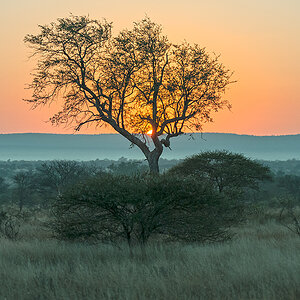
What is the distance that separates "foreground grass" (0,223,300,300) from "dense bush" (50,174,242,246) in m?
0.95

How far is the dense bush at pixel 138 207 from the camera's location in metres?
13.6

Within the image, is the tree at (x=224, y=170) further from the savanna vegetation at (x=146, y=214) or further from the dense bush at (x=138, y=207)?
the dense bush at (x=138, y=207)

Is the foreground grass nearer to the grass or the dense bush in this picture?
the grass

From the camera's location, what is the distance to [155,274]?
31.6 feet

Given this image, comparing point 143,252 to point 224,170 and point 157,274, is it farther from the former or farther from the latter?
point 224,170

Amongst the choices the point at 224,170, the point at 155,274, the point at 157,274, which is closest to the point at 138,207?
the point at 157,274

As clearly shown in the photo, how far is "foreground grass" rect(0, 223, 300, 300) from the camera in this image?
8727 mm

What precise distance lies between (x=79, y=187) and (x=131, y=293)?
549 cm

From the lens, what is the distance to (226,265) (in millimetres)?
10727

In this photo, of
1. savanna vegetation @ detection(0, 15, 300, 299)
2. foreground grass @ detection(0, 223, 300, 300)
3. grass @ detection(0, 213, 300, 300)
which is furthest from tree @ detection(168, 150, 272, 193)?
foreground grass @ detection(0, 223, 300, 300)

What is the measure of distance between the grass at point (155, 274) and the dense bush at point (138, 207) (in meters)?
0.86

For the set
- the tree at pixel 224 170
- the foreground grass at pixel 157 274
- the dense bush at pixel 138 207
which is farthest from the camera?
the tree at pixel 224 170

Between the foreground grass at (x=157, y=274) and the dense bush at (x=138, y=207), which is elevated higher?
the dense bush at (x=138, y=207)

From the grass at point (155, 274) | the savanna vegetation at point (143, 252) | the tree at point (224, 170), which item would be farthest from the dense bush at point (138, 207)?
the tree at point (224, 170)
